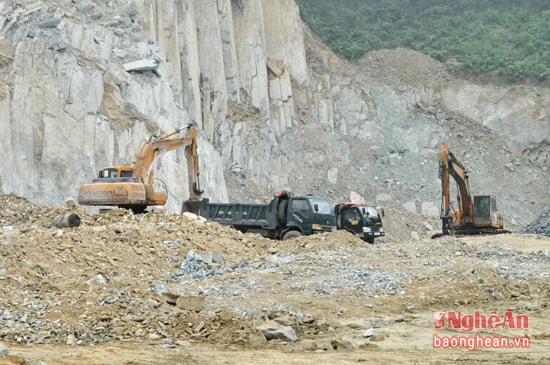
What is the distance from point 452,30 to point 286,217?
33.5 meters

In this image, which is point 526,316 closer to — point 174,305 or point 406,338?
point 406,338

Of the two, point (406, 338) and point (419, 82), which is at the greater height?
point (419, 82)

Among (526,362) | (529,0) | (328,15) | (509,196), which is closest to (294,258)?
(526,362)

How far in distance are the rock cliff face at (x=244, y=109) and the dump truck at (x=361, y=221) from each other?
6.80m

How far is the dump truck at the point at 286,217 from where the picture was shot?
812 inches

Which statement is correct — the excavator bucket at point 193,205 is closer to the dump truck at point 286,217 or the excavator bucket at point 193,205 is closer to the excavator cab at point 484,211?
the dump truck at point 286,217

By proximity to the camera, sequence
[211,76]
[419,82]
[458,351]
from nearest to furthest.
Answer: [458,351]
[211,76]
[419,82]

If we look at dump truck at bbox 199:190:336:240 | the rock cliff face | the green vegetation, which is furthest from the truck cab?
the green vegetation

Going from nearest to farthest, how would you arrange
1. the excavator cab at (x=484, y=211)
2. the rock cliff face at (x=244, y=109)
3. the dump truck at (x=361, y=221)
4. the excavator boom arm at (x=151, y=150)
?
the excavator boom arm at (x=151, y=150), the dump truck at (x=361, y=221), the rock cliff face at (x=244, y=109), the excavator cab at (x=484, y=211)

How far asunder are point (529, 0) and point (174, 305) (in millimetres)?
50144

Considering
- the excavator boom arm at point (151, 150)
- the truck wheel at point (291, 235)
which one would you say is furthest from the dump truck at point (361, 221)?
the excavator boom arm at point (151, 150)

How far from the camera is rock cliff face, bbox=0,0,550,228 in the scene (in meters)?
24.6

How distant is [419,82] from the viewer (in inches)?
1767

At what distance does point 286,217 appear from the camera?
20.9 meters
